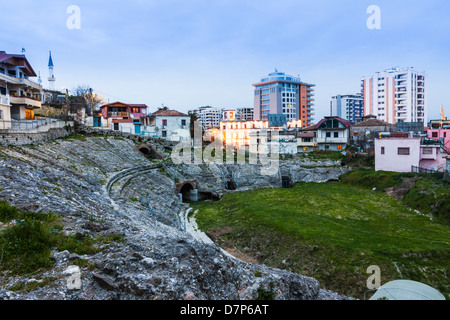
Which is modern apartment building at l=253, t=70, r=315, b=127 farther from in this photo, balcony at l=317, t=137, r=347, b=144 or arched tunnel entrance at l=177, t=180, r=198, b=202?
arched tunnel entrance at l=177, t=180, r=198, b=202

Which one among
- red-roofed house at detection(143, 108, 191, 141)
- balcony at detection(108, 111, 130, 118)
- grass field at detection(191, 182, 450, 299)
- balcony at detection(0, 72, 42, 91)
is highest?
balcony at detection(0, 72, 42, 91)

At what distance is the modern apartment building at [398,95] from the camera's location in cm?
10612

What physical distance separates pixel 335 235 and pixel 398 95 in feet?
344

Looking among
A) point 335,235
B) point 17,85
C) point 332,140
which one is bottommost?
point 335,235

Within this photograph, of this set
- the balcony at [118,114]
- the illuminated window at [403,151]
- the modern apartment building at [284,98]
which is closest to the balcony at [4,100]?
the balcony at [118,114]

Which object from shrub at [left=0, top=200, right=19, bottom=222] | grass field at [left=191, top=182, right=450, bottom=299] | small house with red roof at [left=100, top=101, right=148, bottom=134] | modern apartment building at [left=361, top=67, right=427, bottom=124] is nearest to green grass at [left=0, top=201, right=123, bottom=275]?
shrub at [left=0, top=200, right=19, bottom=222]

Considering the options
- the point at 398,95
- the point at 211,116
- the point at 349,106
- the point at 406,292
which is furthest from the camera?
the point at 211,116

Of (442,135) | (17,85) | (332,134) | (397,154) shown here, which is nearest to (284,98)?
(332,134)

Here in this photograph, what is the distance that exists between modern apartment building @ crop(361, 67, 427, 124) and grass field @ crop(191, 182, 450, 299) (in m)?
84.4

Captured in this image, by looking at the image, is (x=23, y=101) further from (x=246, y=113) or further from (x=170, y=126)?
(x=246, y=113)

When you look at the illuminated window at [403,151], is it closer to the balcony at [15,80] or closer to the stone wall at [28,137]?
the stone wall at [28,137]

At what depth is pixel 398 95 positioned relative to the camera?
354 ft

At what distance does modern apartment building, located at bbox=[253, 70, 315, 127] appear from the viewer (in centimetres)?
12950
